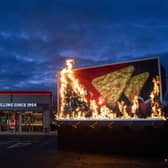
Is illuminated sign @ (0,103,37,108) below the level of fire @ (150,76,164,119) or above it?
above

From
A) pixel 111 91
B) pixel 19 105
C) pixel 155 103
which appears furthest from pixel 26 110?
pixel 155 103

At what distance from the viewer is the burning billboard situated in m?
11.0

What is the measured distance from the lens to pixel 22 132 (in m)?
26.9

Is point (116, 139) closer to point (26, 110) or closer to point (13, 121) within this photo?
point (26, 110)

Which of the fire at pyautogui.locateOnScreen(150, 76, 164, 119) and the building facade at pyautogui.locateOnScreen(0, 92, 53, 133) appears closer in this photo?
the fire at pyautogui.locateOnScreen(150, 76, 164, 119)

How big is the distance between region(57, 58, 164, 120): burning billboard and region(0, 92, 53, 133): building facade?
43.9ft

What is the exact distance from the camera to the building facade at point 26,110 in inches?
1049

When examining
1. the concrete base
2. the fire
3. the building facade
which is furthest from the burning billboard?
the building facade

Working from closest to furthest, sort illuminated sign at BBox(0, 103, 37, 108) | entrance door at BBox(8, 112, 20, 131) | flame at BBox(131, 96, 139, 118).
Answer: flame at BBox(131, 96, 139, 118) → illuminated sign at BBox(0, 103, 37, 108) → entrance door at BBox(8, 112, 20, 131)

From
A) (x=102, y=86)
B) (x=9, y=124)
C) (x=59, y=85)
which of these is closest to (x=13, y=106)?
(x=9, y=124)

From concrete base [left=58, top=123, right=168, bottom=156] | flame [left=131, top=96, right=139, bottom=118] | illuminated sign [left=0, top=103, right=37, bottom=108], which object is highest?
illuminated sign [left=0, top=103, right=37, bottom=108]

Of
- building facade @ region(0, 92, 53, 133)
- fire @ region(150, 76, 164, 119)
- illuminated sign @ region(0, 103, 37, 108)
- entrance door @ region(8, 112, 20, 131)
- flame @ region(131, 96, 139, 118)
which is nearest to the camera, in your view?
fire @ region(150, 76, 164, 119)

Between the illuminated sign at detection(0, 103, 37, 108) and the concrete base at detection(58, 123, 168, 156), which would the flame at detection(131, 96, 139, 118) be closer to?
the concrete base at detection(58, 123, 168, 156)

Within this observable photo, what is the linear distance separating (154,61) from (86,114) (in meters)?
4.23
